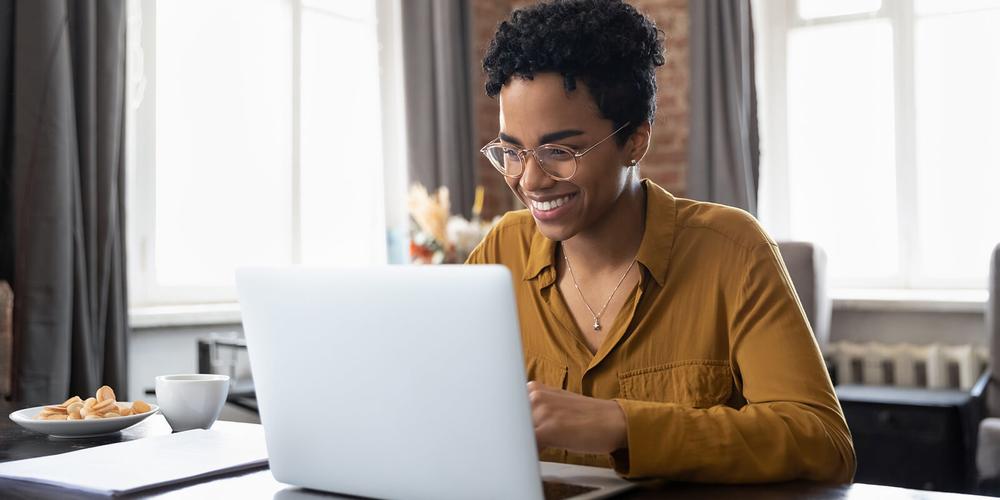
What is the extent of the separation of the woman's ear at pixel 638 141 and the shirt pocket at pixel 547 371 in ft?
1.06

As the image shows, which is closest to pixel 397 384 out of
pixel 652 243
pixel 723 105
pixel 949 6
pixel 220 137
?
pixel 652 243

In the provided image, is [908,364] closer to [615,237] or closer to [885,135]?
[885,135]

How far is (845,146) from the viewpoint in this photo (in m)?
4.18

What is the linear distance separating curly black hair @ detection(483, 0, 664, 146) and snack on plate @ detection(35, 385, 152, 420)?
0.69 metres

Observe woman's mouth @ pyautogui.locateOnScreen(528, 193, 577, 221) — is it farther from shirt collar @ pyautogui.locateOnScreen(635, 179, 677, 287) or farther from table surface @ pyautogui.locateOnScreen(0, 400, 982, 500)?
table surface @ pyautogui.locateOnScreen(0, 400, 982, 500)

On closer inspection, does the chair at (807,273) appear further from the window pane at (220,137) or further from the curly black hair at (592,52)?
the curly black hair at (592,52)

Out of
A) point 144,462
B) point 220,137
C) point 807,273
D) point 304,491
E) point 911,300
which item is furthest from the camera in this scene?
point 911,300

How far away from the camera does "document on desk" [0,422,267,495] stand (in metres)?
1.06

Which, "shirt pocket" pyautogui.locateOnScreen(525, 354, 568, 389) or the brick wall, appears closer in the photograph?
"shirt pocket" pyautogui.locateOnScreen(525, 354, 568, 389)

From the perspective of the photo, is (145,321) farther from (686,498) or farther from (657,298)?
(686,498)

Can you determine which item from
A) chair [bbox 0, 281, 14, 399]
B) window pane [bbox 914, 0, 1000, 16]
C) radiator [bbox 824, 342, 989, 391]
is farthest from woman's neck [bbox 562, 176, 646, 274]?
window pane [bbox 914, 0, 1000, 16]

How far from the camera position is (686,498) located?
1.00 metres

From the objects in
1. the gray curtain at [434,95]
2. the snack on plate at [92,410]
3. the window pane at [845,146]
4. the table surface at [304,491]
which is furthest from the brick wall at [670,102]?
the table surface at [304,491]

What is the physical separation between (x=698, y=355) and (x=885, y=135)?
3.04 metres
